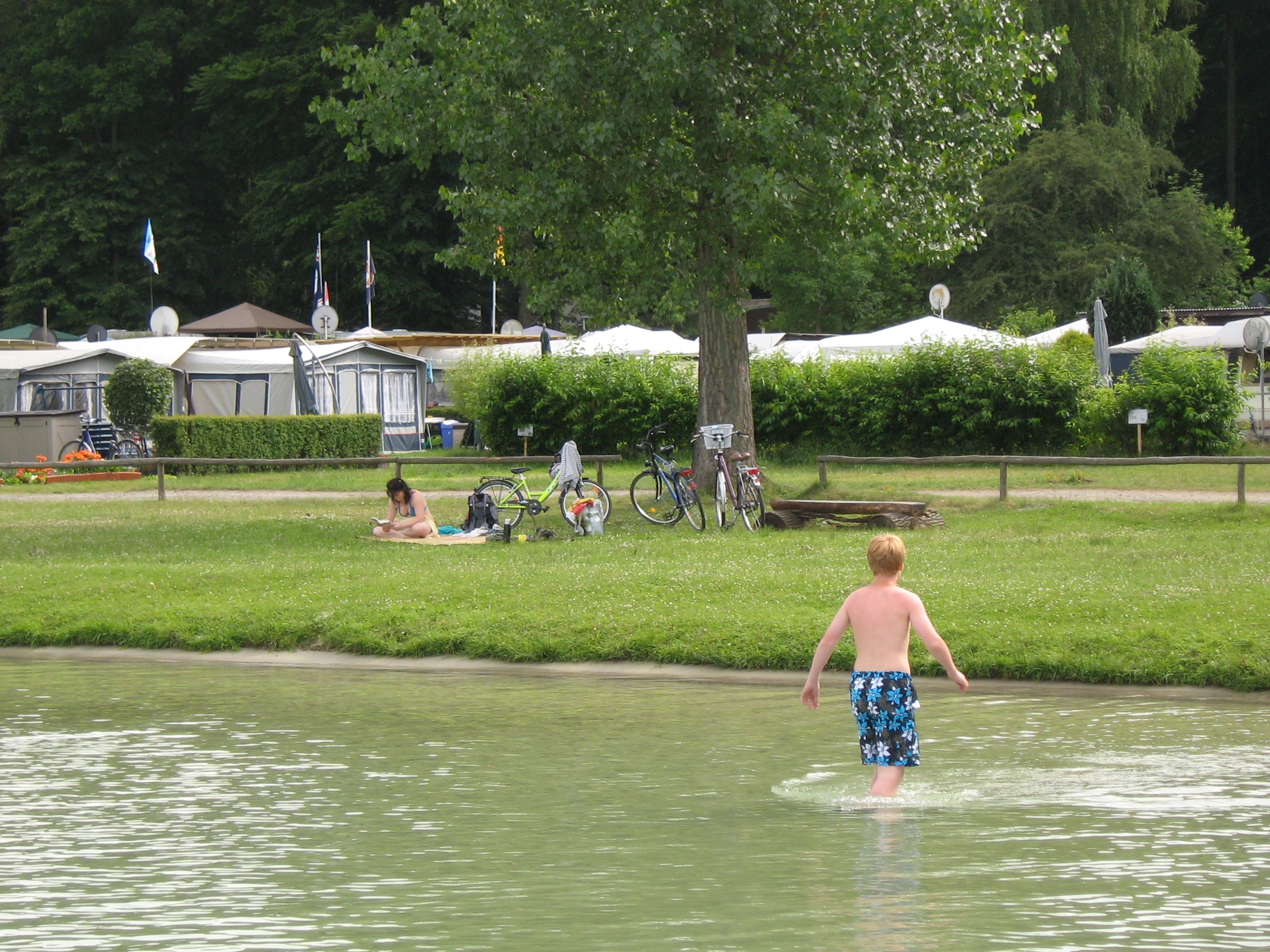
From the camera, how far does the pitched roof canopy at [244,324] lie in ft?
156

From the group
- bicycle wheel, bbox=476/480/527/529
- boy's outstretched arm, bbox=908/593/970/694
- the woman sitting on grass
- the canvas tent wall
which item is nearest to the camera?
boy's outstretched arm, bbox=908/593/970/694

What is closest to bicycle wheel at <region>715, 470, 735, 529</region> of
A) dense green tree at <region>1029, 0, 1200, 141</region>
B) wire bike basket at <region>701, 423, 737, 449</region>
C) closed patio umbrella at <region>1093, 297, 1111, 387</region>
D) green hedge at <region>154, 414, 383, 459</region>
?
wire bike basket at <region>701, 423, 737, 449</region>

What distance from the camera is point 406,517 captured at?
60.7ft

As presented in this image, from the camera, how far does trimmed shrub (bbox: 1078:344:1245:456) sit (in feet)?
93.7

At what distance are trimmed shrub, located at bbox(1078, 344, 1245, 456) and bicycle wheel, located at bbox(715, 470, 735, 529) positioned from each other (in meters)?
11.1

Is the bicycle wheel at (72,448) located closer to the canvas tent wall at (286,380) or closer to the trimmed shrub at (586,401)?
the canvas tent wall at (286,380)

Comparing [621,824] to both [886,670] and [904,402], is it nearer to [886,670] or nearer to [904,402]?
[886,670]

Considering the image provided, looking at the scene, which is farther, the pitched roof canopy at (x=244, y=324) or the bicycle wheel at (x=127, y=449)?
the pitched roof canopy at (x=244, y=324)

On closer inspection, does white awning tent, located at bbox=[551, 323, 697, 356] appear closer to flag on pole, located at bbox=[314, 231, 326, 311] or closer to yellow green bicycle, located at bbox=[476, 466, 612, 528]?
flag on pole, located at bbox=[314, 231, 326, 311]

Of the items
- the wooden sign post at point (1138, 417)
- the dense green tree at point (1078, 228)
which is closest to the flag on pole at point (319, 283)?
the dense green tree at point (1078, 228)

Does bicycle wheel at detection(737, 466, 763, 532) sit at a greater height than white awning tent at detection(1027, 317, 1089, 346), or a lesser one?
lesser

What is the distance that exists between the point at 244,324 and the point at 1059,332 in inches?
933

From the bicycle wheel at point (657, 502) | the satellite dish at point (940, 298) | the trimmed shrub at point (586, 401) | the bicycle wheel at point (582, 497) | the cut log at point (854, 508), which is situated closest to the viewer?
the cut log at point (854, 508)

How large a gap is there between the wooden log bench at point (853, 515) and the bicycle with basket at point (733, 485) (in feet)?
0.73
